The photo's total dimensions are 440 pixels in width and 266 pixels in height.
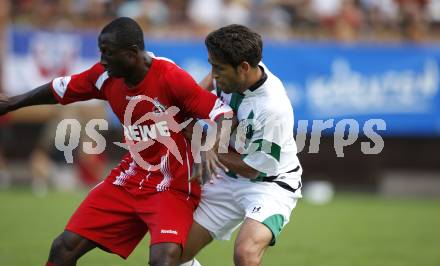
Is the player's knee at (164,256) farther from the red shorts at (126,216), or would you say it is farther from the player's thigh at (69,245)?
the player's thigh at (69,245)

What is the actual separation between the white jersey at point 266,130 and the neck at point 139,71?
733 millimetres

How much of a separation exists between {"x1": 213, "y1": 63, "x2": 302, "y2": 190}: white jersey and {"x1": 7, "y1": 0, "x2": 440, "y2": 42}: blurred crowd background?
34.6 ft

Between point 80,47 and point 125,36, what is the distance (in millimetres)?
10532

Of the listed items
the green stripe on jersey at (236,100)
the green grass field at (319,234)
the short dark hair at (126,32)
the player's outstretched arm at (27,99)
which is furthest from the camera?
the green grass field at (319,234)

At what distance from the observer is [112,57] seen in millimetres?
6371

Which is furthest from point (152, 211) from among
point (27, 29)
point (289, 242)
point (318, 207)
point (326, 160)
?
point (326, 160)

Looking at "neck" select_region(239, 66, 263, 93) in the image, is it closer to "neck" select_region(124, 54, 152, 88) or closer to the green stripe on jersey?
the green stripe on jersey

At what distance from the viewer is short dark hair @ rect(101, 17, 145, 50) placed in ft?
20.9

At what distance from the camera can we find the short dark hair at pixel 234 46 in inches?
253

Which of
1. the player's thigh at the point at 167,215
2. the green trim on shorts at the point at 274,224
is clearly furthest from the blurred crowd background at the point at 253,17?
the green trim on shorts at the point at 274,224

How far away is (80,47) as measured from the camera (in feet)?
54.6

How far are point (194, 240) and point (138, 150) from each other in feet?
2.95

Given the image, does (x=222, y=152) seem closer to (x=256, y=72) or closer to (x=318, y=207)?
(x=256, y=72)

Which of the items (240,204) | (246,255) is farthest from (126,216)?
(246,255)
